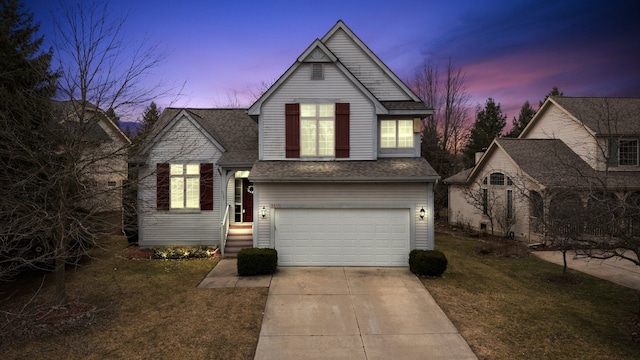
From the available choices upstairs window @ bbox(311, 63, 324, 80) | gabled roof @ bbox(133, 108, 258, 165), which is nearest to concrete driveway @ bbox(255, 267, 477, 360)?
gabled roof @ bbox(133, 108, 258, 165)

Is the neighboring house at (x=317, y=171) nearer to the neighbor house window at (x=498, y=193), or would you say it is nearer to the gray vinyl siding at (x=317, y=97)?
the gray vinyl siding at (x=317, y=97)

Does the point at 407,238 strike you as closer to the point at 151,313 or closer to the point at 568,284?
the point at 568,284

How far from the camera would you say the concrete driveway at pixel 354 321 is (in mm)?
6734

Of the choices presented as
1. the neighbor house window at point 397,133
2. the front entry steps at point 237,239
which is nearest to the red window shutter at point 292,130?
the neighbor house window at point 397,133

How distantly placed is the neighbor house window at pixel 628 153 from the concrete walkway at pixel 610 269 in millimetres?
8123

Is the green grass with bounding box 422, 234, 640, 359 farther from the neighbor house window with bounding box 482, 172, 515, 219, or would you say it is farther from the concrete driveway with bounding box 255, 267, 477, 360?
the neighbor house window with bounding box 482, 172, 515, 219

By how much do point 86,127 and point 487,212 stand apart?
69.6ft

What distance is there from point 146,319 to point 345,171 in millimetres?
7965

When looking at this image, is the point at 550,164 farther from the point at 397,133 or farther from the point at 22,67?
the point at 22,67

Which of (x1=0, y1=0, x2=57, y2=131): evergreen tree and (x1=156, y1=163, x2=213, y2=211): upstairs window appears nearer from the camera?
(x1=0, y1=0, x2=57, y2=131): evergreen tree

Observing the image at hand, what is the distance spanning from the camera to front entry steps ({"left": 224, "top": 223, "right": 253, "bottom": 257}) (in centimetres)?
1403

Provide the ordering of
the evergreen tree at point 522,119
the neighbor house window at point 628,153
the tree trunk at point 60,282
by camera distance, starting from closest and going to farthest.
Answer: the tree trunk at point 60,282, the neighbor house window at point 628,153, the evergreen tree at point 522,119

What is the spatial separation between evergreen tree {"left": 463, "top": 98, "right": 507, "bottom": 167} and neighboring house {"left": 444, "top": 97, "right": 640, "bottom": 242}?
Result: 1291cm

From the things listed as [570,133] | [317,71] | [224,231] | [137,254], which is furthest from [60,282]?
[570,133]
